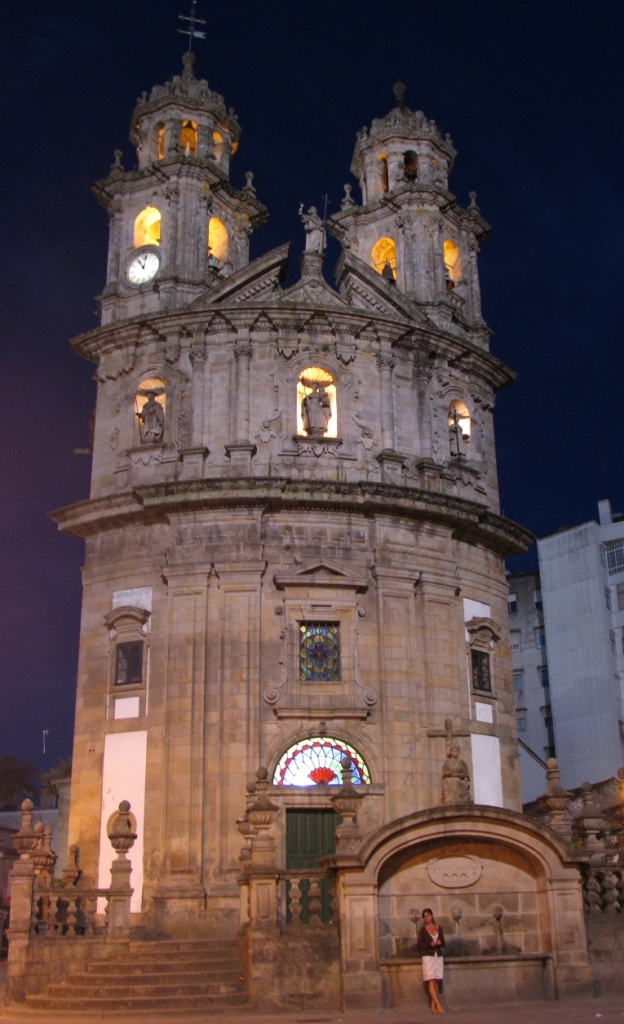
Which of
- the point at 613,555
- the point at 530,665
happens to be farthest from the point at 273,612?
the point at 530,665

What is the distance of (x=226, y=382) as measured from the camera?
96.6ft

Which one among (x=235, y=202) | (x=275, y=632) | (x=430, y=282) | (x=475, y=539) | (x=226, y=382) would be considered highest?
(x=235, y=202)

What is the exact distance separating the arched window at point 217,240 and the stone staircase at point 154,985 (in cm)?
2131

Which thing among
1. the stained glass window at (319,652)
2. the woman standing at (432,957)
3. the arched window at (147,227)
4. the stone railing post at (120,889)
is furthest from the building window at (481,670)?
the arched window at (147,227)

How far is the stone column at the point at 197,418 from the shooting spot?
2848 centimetres

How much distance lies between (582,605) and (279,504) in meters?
30.5

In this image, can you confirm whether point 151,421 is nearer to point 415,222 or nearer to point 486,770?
point 415,222

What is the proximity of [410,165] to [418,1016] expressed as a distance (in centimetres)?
2807

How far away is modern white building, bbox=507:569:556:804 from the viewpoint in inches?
2179

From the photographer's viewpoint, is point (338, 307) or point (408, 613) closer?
point (408, 613)

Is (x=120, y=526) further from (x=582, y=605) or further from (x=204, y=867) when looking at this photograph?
(x=582, y=605)

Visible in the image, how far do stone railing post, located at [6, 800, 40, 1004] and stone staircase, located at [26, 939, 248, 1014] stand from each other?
3.50 feet

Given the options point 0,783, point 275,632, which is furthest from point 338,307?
→ point 0,783

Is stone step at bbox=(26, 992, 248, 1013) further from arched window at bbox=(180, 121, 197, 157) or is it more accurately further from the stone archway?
arched window at bbox=(180, 121, 197, 157)
